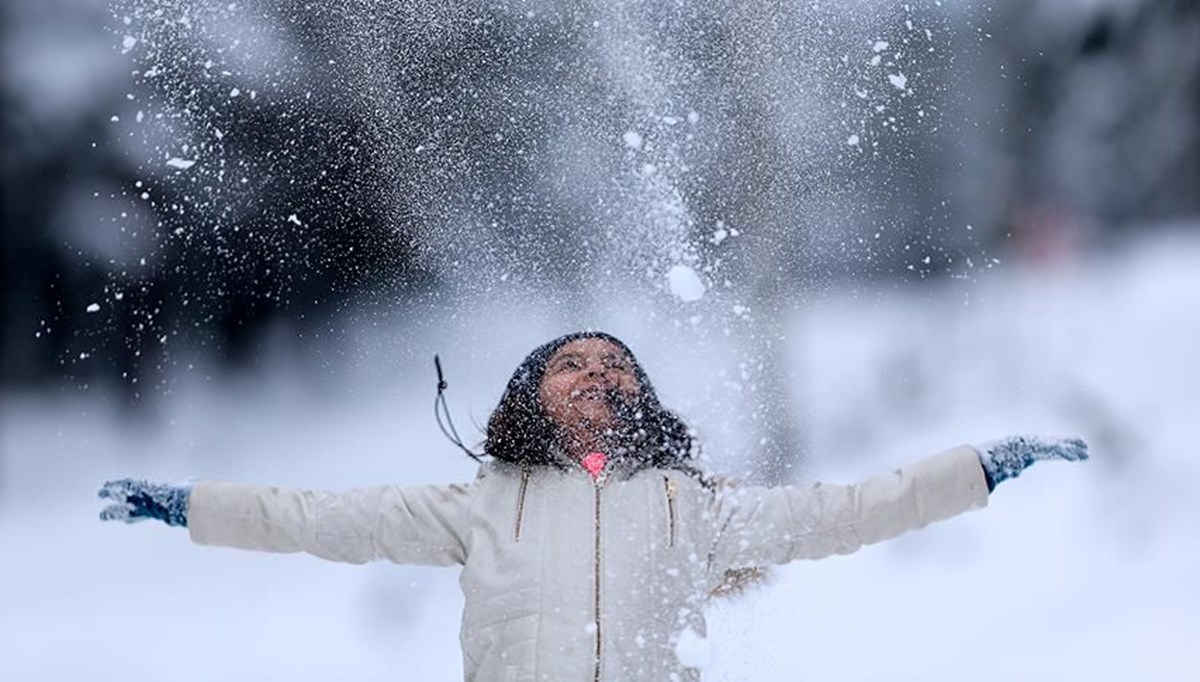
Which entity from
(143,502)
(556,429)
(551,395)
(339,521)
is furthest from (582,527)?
(143,502)

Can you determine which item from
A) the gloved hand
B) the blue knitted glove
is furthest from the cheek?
the gloved hand

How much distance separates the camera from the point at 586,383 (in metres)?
2.57

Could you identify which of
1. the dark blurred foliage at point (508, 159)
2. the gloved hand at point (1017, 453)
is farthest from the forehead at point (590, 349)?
the dark blurred foliage at point (508, 159)

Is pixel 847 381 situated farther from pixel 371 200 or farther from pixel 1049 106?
pixel 371 200

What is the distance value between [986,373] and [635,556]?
2025mm

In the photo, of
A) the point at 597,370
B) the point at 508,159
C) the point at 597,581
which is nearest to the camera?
the point at 597,581

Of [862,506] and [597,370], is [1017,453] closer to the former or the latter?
[862,506]

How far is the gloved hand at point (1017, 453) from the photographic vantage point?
2.37m

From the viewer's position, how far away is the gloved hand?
237 cm

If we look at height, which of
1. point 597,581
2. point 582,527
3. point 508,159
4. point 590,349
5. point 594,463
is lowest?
point 597,581

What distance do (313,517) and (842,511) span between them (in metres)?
0.97

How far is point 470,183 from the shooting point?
13.3ft

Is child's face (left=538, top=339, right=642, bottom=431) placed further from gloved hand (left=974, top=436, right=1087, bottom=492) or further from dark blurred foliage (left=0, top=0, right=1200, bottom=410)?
dark blurred foliage (left=0, top=0, right=1200, bottom=410)

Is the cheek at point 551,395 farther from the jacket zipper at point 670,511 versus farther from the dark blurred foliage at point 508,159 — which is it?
the dark blurred foliage at point 508,159
